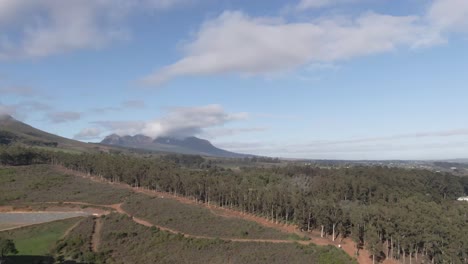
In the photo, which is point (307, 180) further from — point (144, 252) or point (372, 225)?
point (144, 252)

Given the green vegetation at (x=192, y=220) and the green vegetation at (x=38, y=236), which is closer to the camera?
the green vegetation at (x=38, y=236)

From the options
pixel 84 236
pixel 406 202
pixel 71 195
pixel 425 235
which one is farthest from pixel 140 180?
pixel 425 235

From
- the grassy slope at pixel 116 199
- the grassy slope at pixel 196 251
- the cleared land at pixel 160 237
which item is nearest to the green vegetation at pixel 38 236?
the cleared land at pixel 160 237

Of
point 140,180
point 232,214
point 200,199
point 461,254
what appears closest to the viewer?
point 461,254

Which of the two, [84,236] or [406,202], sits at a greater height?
[406,202]

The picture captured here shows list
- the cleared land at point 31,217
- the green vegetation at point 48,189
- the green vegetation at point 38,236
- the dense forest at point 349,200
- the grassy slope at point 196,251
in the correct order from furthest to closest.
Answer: the green vegetation at point 48,189
the cleared land at point 31,217
the green vegetation at point 38,236
the dense forest at point 349,200
the grassy slope at point 196,251

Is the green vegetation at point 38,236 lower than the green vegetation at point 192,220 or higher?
lower

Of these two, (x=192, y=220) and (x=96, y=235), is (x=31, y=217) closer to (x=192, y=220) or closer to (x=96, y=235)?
(x=96, y=235)

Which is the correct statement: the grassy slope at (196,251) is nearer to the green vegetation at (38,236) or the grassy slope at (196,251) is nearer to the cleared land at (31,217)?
the green vegetation at (38,236)
